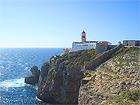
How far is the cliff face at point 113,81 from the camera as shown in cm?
2132

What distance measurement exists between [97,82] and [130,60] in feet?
28.5

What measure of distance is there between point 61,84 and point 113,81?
18893mm

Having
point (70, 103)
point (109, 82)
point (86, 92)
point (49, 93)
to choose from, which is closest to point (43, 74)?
point (49, 93)

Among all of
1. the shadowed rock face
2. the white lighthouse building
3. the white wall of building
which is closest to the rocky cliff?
the shadowed rock face

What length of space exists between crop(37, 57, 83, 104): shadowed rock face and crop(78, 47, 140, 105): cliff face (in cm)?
766

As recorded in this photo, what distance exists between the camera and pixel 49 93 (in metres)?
40.5

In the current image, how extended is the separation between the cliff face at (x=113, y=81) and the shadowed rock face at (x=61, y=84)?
7.66 metres

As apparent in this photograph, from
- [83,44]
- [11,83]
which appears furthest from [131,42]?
[11,83]

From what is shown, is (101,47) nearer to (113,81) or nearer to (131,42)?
(131,42)

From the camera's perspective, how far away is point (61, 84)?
39.3m

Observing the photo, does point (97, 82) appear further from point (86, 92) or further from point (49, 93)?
point (49, 93)

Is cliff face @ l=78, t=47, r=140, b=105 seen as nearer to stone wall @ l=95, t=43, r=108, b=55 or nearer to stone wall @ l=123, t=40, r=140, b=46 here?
stone wall @ l=123, t=40, r=140, b=46

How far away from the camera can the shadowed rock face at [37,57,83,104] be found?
1432 inches

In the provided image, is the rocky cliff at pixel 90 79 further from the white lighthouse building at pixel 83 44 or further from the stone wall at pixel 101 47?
the white lighthouse building at pixel 83 44
